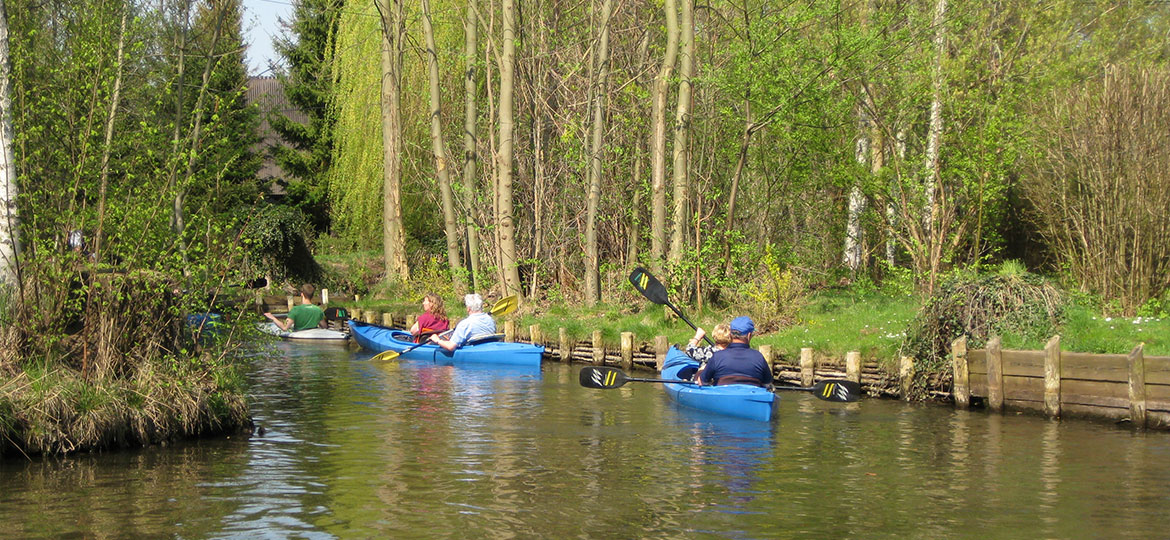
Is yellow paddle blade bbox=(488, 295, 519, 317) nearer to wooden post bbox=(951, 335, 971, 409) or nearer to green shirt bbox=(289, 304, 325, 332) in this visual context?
green shirt bbox=(289, 304, 325, 332)

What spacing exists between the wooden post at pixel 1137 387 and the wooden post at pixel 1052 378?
80 cm

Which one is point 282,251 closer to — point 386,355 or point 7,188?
point 386,355

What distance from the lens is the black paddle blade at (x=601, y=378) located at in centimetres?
1352

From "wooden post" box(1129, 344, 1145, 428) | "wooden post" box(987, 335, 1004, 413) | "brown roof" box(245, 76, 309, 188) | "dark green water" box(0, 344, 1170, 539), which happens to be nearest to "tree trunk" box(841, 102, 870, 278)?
"wooden post" box(987, 335, 1004, 413)

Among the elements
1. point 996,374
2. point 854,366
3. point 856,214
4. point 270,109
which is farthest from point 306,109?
point 996,374

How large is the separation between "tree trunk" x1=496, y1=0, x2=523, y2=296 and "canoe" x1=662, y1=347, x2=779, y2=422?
29.6 feet

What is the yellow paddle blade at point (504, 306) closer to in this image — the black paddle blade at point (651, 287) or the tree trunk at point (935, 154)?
the black paddle blade at point (651, 287)

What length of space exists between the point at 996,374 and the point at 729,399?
9.96ft

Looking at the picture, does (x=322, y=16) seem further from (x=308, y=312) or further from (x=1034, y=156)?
(x=1034, y=156)

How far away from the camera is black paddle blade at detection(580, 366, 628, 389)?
13.5 meters

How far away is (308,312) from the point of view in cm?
2197

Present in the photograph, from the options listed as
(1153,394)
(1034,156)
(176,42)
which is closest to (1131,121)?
(1034,156)

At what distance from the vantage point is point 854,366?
560 inches

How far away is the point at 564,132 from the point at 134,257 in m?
13.2
